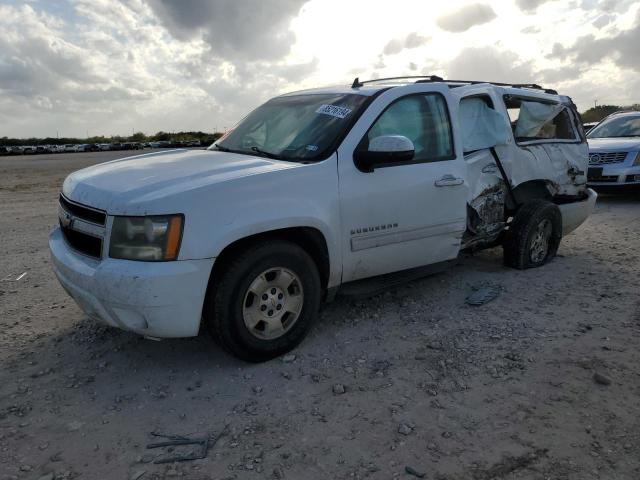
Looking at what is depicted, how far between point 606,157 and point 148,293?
9.54m

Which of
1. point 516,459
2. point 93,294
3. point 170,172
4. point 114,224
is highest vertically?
point 170,172

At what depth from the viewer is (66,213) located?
148 inches

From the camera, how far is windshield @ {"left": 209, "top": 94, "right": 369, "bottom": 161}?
4020 mm

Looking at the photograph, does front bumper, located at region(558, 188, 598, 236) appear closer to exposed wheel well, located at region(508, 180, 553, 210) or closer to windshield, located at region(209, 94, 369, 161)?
exposed wheel well, located at region(508, 180, 553, 210)

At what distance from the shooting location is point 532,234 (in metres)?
5.54

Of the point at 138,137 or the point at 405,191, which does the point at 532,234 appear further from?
the point at 138,137

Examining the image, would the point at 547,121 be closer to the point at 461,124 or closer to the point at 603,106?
the point at 461,124

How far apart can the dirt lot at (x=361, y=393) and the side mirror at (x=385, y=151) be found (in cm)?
131

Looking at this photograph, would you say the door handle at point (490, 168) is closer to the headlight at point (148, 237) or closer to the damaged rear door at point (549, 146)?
the damaged rear door at point (549, 146)

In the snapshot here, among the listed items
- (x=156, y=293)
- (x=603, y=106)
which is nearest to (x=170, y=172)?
(x=156, y=293)

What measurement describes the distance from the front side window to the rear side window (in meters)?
1.28

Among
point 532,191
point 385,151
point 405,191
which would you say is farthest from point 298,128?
point 532,191

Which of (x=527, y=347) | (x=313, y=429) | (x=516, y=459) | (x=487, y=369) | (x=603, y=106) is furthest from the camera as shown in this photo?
(x=603, y=106)

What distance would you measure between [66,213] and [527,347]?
3362 mm
